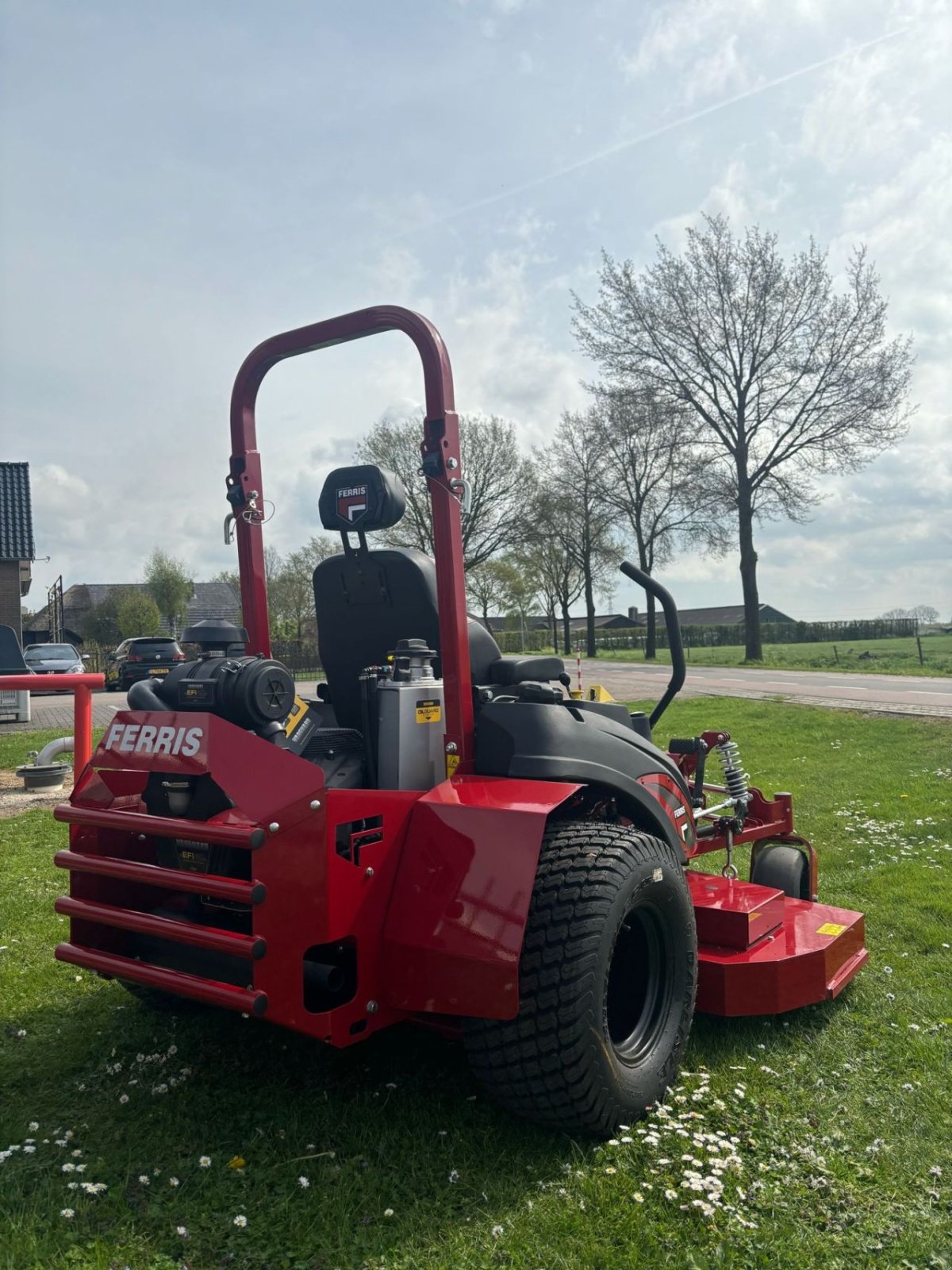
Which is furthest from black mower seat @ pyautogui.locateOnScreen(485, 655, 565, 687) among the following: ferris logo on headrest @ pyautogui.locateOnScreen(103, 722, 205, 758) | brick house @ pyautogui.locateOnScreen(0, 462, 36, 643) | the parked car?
brick house @ pyautogui.locateOnScreen(0, 462, 36, 643)

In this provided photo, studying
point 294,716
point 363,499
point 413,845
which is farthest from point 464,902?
point 363,499

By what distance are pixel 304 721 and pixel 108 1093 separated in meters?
1.34

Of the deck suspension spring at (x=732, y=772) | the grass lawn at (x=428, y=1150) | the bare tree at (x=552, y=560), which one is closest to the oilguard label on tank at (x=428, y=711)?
the grass lawn at (x=428, y=1150)

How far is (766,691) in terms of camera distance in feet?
60.2

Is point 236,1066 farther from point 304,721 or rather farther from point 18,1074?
point 304,721

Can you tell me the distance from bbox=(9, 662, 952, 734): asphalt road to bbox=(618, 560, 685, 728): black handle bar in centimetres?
807

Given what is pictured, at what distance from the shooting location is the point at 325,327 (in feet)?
11.6

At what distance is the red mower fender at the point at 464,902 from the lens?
262 centimetres

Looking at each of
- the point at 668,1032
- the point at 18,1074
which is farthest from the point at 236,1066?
the point at 668,1032

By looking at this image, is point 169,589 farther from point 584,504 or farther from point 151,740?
point 151,740

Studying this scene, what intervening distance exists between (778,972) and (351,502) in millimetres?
2242

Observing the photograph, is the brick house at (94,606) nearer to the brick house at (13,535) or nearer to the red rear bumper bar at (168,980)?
the brick house at (13,535)

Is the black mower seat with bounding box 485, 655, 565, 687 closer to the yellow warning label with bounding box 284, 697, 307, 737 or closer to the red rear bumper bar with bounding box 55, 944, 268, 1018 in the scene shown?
the yellow warning label with bounding box 284, 697, 307, 737

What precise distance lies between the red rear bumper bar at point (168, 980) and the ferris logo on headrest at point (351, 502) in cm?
150
